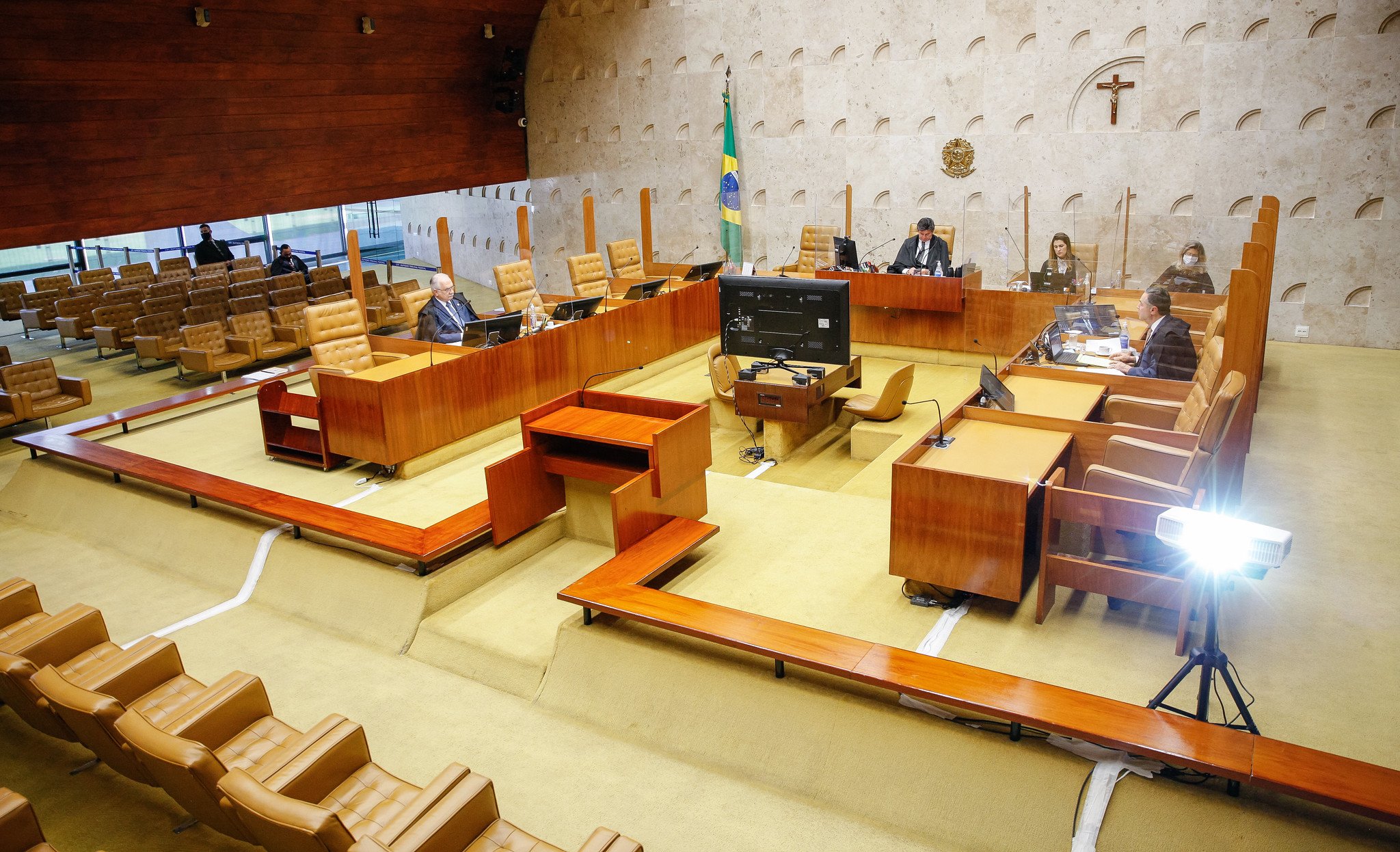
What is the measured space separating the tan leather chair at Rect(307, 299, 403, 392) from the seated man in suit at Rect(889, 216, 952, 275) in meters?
4.49

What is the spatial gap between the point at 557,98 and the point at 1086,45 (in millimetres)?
6821

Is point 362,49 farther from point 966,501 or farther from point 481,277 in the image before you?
point 966,501

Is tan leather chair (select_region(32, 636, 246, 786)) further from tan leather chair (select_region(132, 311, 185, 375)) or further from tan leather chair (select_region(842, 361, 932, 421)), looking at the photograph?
tan leather chair (select_region(132, 311, 185, 375))

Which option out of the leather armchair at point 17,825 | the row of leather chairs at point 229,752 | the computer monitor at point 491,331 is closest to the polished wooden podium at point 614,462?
the computer monitor at point 491,331

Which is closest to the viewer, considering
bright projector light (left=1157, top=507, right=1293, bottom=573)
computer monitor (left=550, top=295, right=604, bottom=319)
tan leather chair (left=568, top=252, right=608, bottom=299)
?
bright projector light (left=1157, top=507, right=1293, bottom=573)

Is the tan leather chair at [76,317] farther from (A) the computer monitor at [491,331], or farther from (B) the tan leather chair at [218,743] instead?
(B) the tan leather chair at [218,743]

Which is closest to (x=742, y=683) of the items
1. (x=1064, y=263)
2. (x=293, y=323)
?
(x=1064, y=263)

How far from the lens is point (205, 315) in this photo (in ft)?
32.6

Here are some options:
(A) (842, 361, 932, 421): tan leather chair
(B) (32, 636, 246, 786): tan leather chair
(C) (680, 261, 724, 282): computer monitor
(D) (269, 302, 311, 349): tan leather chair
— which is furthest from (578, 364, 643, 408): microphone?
(B) (32, 636, 246, 786): tan leather chair

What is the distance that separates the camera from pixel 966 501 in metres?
4.06

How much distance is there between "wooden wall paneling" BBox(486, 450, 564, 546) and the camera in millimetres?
4980

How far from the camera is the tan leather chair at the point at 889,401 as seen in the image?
22.7 feet

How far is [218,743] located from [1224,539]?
129 inches

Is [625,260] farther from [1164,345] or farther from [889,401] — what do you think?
[1164,345]
